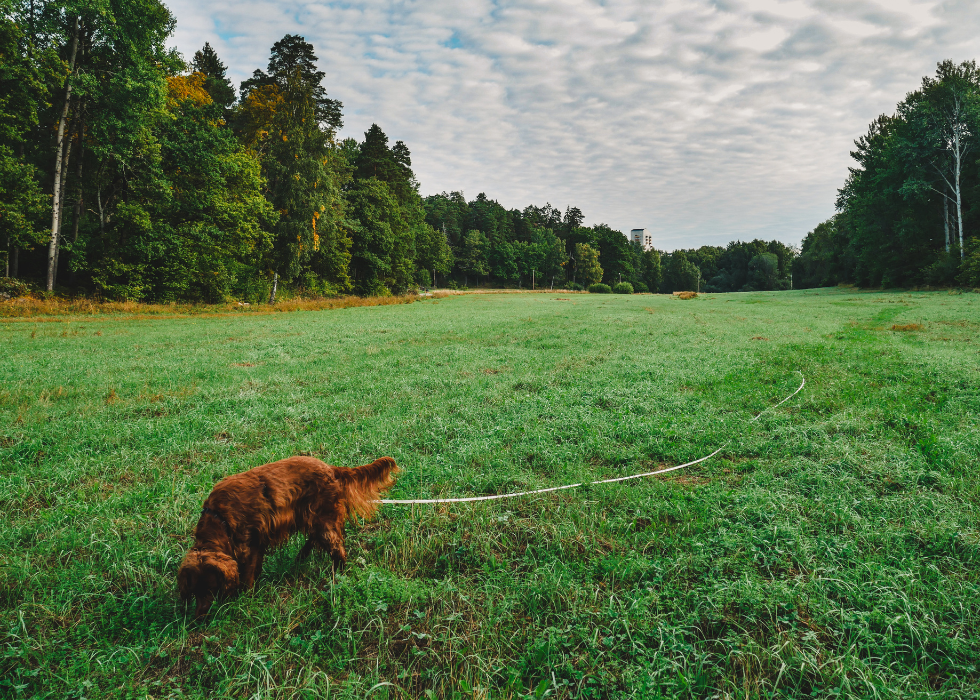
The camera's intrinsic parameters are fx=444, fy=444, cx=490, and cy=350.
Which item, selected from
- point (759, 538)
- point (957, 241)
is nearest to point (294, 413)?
point (759, 538)

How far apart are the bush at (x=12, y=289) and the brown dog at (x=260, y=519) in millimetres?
28522

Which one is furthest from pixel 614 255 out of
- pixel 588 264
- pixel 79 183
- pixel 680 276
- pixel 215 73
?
pixel 79 183

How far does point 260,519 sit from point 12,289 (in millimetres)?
29640

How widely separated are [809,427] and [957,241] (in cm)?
5321

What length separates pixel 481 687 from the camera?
2.06 m

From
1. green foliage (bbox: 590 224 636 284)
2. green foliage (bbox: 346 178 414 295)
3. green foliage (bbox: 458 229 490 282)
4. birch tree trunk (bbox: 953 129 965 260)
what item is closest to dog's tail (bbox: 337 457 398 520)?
green foliage (bbox: 346 178 414 295)

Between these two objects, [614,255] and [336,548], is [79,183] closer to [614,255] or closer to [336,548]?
[336,548]

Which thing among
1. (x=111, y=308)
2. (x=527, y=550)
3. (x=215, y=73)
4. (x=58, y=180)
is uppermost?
(x=215, y=73)

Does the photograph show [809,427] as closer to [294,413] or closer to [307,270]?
[294,413]

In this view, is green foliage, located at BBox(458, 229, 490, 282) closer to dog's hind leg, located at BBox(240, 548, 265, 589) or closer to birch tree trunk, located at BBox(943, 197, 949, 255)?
birch tree trunk, located at BBox(943, 197, 949, 255)

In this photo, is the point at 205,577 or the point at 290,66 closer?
the point at 205,577

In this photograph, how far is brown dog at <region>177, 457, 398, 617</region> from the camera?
2.40m

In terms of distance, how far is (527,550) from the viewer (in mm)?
3119

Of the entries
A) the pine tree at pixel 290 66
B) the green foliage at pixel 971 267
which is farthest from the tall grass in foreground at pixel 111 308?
the green foliage at pixel 971 267
